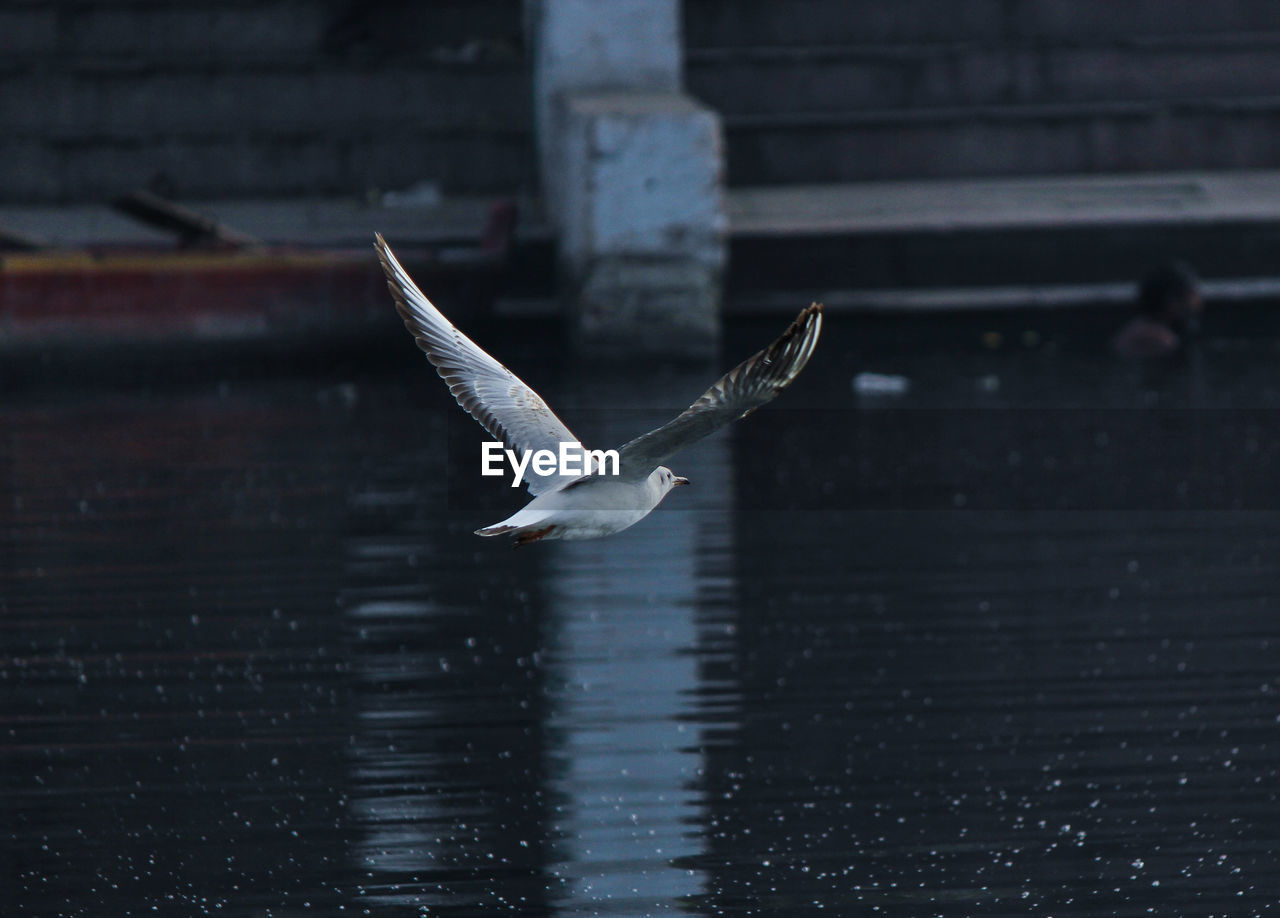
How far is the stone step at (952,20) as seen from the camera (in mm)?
16359

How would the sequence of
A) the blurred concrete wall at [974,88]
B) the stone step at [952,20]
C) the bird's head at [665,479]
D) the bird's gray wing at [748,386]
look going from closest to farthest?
the bird's gray wing at [748,386] → the bird's head at [665,479] → the blurred concrete wall at [974,88] → the stone step at [952,20]

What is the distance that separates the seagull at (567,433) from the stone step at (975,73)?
36.2ft

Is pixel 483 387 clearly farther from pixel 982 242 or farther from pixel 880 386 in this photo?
pixel 982 242

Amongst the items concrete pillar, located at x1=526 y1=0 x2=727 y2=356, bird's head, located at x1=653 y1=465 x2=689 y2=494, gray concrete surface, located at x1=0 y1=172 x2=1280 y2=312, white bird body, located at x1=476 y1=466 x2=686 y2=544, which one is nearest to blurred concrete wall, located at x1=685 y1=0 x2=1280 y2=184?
gray concrete surface, located at x1=0 y1=172 x2=1280 y2=312

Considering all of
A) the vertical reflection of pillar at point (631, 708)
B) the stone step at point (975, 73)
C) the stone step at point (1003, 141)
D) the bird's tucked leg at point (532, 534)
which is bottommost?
the vertical reflection of pillar at point (631, 708)

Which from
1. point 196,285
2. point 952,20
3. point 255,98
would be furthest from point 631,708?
point 952,20

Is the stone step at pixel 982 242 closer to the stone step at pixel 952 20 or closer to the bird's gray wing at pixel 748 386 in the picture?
the stone step at pixel 952 20

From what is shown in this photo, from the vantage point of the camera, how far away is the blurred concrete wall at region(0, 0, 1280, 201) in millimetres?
15938

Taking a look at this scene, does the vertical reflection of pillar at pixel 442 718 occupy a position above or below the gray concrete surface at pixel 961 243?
below

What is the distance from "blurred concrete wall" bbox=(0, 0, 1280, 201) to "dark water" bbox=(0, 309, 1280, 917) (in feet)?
17.0

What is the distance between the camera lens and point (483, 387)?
5188 mm

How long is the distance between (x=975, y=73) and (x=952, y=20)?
699mm

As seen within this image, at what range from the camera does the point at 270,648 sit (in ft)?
21.5

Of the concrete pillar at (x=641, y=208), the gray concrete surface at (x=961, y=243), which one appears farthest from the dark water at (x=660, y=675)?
the gray concrete surface at (x=961, y=243)
